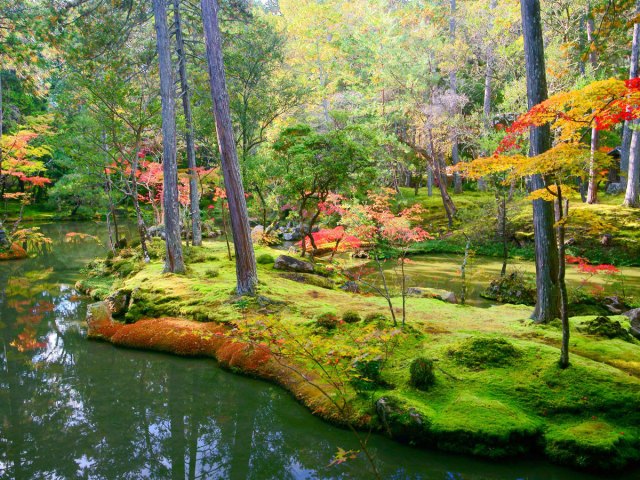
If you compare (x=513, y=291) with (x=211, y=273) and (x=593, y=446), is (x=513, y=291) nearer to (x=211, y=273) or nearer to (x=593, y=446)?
(x=593, y=446)

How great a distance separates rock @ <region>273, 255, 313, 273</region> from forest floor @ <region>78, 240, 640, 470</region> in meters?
3.14

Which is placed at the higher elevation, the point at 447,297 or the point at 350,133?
the point at 350,133

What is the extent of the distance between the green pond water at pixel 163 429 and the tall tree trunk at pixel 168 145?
10.6 feet

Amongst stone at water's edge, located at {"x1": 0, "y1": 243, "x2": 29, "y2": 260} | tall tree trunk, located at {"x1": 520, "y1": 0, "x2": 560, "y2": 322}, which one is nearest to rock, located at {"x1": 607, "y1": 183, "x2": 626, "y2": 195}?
tall tree trunk, located at {"x1": 520, "y1": 0, "x2": 560, "y2": 322}

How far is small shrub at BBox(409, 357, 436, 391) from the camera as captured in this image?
4777 mm

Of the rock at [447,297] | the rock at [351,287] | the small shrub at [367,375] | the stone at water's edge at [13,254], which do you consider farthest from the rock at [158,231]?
the small shrub at [367,375]

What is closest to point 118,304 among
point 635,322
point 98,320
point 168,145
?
point 98,320

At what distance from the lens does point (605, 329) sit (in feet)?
19.8

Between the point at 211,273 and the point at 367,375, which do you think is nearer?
the point at 367,375

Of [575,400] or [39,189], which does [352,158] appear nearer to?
[575,400]

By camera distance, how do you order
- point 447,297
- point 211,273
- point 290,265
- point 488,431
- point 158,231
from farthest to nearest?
point 158,231 → point 290,265 → point 211,273 → point 447,297 → point 488,431

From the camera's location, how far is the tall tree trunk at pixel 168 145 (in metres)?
9.91

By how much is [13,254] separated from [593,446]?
66.0ft

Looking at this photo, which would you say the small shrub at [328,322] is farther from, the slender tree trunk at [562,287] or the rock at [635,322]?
the rock at [635,322]
